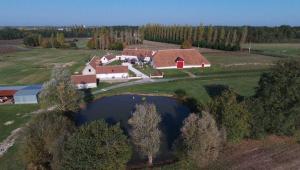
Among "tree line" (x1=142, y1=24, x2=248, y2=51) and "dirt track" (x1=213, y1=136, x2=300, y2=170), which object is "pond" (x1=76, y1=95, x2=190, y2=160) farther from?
"tree line" (x1=142, y1=24, x2=248, y2=51)

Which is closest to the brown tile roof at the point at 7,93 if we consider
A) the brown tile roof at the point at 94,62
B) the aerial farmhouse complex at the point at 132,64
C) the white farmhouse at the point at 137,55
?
the aerial farmhouse complex at the point at 132,64

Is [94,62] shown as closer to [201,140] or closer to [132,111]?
[132,111]

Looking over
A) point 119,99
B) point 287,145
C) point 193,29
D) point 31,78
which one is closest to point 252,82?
point 119,99

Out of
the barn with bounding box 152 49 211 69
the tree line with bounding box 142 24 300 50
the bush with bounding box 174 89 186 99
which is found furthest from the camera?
the tree line with bounding box 142 24 300 50

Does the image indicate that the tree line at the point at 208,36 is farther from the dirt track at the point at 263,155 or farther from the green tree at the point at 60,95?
the dirt track at the point at 263,155

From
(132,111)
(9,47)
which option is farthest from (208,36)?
(9,47)

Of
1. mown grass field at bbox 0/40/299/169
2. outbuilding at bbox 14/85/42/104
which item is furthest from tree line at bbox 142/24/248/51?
outbuilding at bbox 14/85/42/104
